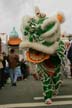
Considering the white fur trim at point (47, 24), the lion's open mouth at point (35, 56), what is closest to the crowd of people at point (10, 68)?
the lion's open mouth at point (35, 56)

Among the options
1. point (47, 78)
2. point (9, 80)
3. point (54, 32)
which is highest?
point (54, 32)

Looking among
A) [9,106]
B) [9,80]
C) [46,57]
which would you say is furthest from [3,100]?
[9,80]

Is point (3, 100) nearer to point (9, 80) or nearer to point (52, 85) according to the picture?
point (52, 85)

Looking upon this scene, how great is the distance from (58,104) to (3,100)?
5.73ft

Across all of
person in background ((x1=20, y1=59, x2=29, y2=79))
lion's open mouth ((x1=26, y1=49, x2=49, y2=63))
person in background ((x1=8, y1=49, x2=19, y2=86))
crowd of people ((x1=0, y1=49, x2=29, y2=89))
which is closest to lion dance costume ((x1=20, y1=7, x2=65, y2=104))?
lion's open mouth ((x1=26, y1=49, x2=49, y2=63))

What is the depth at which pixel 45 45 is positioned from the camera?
10320 millimetres

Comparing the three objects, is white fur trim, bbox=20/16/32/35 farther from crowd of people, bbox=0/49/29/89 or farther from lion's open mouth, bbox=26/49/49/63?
crowd of people, bbox=0/49/29/89

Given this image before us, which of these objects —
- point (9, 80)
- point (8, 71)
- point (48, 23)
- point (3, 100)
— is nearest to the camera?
point (48, 23)

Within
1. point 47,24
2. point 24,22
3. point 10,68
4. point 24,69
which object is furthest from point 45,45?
point 24,69

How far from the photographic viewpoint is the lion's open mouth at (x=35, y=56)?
1027cm

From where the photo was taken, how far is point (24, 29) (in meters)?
10.5

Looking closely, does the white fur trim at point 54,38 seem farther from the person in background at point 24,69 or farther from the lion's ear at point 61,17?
the person in background at point 24,69

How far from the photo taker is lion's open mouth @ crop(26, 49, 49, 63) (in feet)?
33.7

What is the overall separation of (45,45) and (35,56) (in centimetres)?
34
